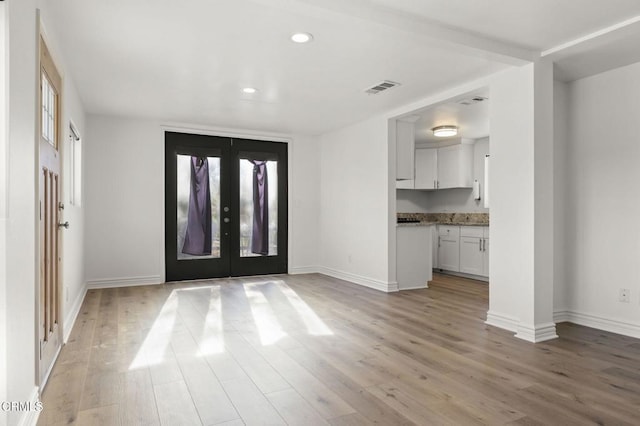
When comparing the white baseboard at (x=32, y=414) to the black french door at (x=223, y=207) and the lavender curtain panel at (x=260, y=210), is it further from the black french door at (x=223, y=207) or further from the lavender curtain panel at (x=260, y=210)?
the lavender curtain panel at (x=260, y=210)

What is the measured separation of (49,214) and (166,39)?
1.55 meters

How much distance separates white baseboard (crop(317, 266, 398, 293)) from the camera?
5485 mm

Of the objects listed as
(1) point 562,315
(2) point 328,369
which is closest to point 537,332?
(1) point 562,315

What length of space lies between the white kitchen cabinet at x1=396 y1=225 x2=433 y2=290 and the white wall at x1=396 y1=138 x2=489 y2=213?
2093 mm

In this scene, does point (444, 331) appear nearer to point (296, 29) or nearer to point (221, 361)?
point (221, 361)

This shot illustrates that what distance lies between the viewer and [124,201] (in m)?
5.81

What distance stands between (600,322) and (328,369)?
2714mm

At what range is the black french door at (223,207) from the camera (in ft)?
20.2

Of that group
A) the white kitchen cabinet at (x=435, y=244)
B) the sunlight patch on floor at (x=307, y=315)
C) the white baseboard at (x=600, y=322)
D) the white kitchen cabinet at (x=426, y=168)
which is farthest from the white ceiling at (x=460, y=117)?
the sunlight patch on floor at (x=307, y=315)

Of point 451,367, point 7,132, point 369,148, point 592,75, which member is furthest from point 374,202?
point 7,132

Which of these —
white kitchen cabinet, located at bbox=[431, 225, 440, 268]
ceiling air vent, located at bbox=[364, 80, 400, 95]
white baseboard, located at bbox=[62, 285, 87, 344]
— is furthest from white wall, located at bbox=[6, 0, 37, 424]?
white kitchen cabinet, located at bbox=[431, 225, 440, 268]

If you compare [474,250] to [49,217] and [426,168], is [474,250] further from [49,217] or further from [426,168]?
[49,217]

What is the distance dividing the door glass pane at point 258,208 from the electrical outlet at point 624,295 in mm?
4683

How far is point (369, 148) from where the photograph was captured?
589cm
